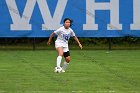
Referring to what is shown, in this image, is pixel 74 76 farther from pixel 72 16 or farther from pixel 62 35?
pixel 72 16

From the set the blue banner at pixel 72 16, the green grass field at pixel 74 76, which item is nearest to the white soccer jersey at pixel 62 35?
the green grass field at pixel 74 76

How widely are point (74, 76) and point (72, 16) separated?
39.5ft

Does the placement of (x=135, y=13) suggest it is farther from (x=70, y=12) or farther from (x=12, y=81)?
(x=12, y=81)

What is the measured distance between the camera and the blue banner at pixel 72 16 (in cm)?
2631

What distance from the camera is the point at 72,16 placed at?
26578mm

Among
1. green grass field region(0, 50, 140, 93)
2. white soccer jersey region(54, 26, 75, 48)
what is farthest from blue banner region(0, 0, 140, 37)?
white soccer jersey region(54, 26, 75, 48)

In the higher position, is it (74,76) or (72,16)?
(72,16)

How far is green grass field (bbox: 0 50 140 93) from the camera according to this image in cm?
1206

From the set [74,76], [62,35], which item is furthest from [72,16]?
[74,76]

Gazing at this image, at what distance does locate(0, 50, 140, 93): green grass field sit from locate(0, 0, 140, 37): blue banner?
4583 mm

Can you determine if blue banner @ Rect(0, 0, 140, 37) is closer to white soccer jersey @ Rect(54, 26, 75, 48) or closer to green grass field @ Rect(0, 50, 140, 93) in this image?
green grass field @ Rect(0, 50, 140, 93)

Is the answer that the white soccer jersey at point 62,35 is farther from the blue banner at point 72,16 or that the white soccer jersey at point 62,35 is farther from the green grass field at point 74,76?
the blue banner at point 72,16

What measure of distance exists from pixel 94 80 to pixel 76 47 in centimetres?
1491

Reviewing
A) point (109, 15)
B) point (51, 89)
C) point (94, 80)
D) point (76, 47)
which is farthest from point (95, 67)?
point (76, 47)
